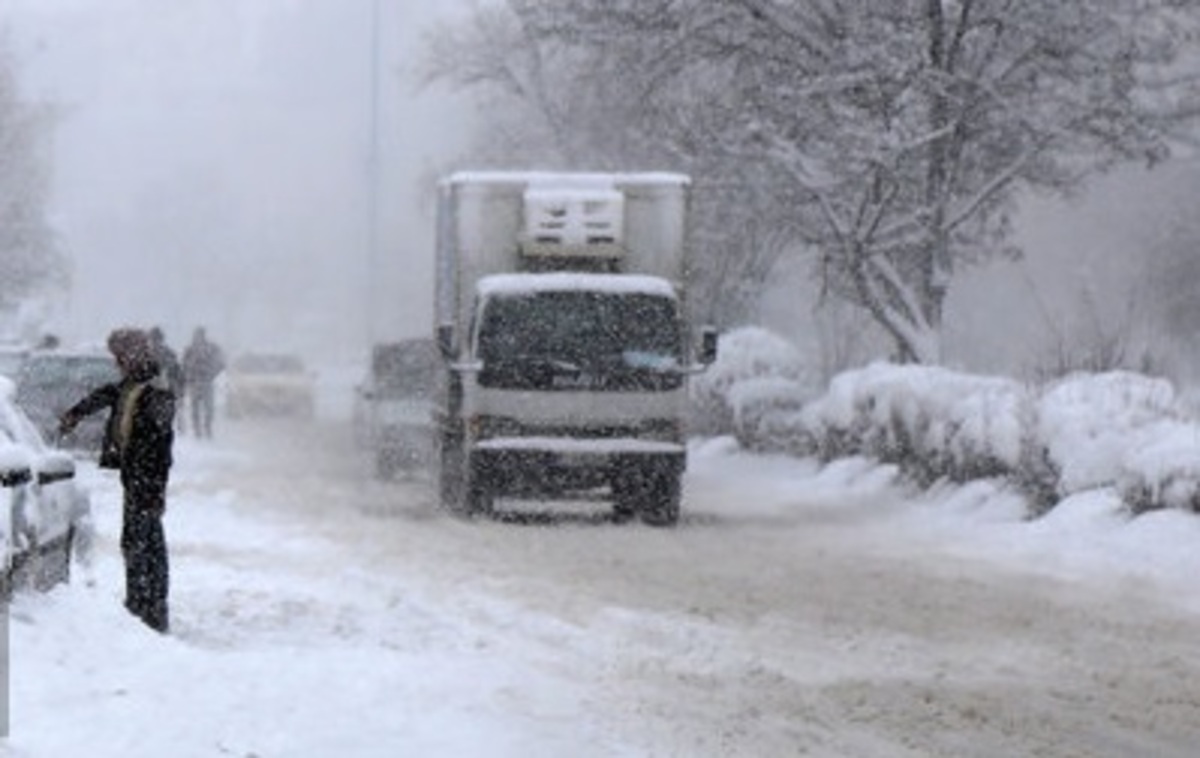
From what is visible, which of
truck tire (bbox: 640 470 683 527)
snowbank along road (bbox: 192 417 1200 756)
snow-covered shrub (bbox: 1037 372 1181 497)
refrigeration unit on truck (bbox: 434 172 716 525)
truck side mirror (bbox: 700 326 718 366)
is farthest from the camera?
truck side mirror (bbox: 700 326 718 366)

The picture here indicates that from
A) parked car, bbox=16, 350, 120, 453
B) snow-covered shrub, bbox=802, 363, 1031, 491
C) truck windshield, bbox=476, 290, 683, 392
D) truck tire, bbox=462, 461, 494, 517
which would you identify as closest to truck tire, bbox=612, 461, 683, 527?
truck windshield, bbox=476, 290, 683, 392

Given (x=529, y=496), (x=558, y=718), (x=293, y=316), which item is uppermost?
(x=558, y=718)

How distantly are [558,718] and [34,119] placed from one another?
6503cm

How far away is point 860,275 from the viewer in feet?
92.7

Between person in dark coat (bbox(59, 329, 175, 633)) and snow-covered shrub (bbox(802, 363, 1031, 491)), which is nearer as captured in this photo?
person in dark coat (bbox(59, 329, 175, 633))

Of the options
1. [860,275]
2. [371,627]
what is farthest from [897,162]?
[371,627]

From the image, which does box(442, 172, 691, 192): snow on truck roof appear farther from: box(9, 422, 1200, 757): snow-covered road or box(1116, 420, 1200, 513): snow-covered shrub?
box(1116, 420, 1200, 513): snow-covered shrub

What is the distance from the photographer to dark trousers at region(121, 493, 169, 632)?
36.1ft

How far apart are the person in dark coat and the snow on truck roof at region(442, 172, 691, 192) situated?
1121cm

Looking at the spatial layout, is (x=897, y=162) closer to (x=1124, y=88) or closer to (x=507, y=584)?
(x=1124, y=88)

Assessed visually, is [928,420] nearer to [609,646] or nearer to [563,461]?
[563,461]

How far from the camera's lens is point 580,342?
67.6 ft

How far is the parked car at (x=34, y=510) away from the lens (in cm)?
905

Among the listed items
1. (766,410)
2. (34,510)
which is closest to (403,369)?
(766,410)
